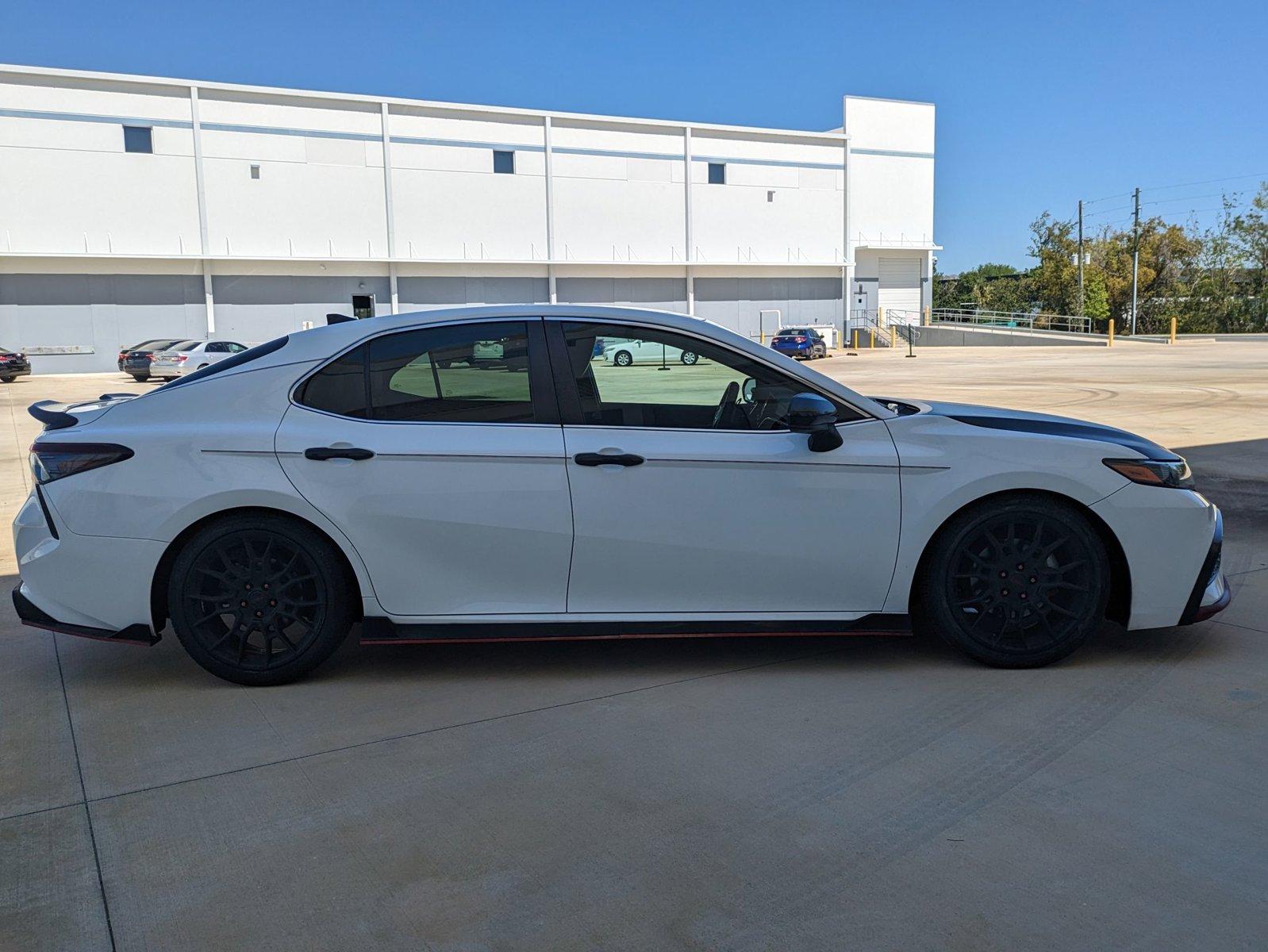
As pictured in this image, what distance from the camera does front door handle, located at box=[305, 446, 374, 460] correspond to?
4316 millimetres

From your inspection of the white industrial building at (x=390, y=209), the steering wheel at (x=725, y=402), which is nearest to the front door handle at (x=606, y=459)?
the steering wheel at (x=725, y=402)

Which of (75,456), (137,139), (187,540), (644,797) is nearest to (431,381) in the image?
(187,540)

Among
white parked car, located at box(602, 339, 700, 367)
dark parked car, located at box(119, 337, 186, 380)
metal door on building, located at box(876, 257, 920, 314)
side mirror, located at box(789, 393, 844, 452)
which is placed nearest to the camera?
side mirror, located at box(789, 393, 844, 452)

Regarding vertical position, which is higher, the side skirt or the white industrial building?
the white industrial building

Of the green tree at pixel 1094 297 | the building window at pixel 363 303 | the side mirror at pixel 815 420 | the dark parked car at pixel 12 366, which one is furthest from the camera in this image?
the green tree at pixel 1094 297

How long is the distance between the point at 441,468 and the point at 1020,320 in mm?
70692

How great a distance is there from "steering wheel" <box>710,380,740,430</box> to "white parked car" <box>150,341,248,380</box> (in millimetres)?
31209

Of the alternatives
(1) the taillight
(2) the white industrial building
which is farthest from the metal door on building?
(1) the taillight

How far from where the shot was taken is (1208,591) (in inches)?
182

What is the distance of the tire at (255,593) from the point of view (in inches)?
171

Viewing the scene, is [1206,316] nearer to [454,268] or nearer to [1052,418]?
[454,268]

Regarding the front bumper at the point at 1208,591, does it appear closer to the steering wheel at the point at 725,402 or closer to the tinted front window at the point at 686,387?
the tinted front window at the point at 686,387

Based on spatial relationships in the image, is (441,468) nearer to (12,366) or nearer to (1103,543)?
(1103,543)

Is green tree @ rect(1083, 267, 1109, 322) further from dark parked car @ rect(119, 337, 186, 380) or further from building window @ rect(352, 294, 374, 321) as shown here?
dark parked car @ rect(119, 337, 186, 380)
